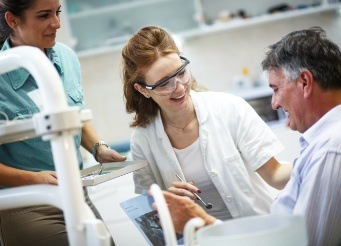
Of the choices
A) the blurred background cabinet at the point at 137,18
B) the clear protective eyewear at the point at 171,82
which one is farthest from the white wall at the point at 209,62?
the clear protective eyewear at the point at 171,82

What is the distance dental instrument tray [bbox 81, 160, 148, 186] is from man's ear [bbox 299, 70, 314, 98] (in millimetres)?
577

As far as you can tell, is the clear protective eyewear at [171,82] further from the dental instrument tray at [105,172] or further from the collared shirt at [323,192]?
the collared shirt at [323,192]

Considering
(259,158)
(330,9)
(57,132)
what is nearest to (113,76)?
(330,9)

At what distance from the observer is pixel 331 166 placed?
121 cm

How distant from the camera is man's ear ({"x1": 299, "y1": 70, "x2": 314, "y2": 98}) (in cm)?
137

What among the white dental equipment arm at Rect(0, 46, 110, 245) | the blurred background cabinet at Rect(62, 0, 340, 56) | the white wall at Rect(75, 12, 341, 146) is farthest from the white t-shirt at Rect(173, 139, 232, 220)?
the white wall at Rect(75, 12, 341, 146)

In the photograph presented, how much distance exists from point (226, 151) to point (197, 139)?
0.12 m

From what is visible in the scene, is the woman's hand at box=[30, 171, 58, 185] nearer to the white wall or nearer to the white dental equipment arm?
the white dental equipment arm

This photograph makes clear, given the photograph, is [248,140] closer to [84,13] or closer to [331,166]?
[331,166]

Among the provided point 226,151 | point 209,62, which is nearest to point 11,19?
point 226,151

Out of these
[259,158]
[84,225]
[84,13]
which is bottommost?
[259,158]

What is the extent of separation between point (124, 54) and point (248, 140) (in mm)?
567

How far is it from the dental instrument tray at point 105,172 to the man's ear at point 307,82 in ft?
1.89

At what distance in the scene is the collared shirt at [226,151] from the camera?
5.82 feet
